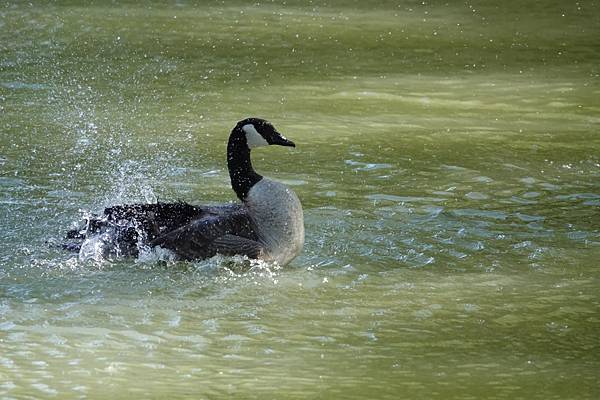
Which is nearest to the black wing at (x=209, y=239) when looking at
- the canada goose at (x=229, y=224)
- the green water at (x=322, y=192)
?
the canada goose at (x=229, y=224)

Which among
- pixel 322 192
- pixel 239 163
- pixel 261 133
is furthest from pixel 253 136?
pixel 322 192

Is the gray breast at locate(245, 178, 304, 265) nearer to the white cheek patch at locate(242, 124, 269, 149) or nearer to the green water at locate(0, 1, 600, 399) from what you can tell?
the green water at locate(0, 1, 600, 399)

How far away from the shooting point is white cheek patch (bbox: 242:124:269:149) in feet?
29.9

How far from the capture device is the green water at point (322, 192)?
7016 millimetres

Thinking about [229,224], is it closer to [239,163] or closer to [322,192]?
[239,163]

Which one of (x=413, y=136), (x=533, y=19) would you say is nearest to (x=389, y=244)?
(x=413, y=136)

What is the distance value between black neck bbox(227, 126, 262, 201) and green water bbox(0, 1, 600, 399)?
2.11ft

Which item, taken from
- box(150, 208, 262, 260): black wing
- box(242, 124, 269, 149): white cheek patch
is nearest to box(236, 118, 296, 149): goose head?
box(242, 124, 269, 149): white cheek patch

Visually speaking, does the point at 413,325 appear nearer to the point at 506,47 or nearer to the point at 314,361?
the point at 314,361

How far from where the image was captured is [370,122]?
1342 centimetres

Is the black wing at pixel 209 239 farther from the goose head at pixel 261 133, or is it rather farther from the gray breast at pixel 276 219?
the goose head at pixel 261 133

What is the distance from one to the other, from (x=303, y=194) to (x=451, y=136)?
8.98ft

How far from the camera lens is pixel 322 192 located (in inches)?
423

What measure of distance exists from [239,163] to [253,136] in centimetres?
21
